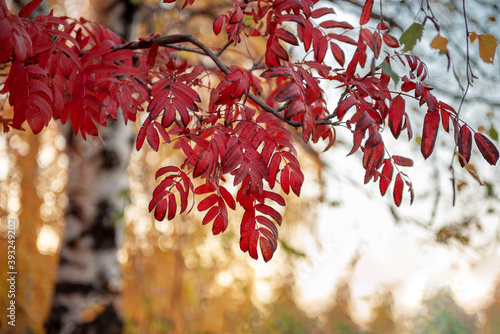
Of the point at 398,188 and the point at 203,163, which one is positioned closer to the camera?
the point at 203,163

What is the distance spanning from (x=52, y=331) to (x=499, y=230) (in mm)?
2655

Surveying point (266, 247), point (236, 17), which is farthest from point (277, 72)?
point (266, 247)

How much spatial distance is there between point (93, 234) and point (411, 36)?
2.24 meters

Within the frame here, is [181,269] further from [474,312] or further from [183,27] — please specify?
[474,312]

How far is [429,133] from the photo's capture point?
2.87ft

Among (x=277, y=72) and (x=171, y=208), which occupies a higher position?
(x=277, y=72)

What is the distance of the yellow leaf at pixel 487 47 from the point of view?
101 cm

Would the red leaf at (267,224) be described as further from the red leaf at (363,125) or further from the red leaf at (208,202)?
the red leaf at (363,125)

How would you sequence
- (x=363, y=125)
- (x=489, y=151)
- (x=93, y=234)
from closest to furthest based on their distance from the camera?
(x=363, y=125) < (x=489, y=151) < (x=93, y=234)

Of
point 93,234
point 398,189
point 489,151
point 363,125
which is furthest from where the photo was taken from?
point 93,234

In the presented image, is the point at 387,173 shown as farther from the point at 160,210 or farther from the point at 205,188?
the point at 160,210

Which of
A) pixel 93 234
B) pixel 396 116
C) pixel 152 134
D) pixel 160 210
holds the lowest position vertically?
pixel 93 234

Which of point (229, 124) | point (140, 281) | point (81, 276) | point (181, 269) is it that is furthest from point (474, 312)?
point (229, 124)

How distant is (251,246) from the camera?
35.9 inches
